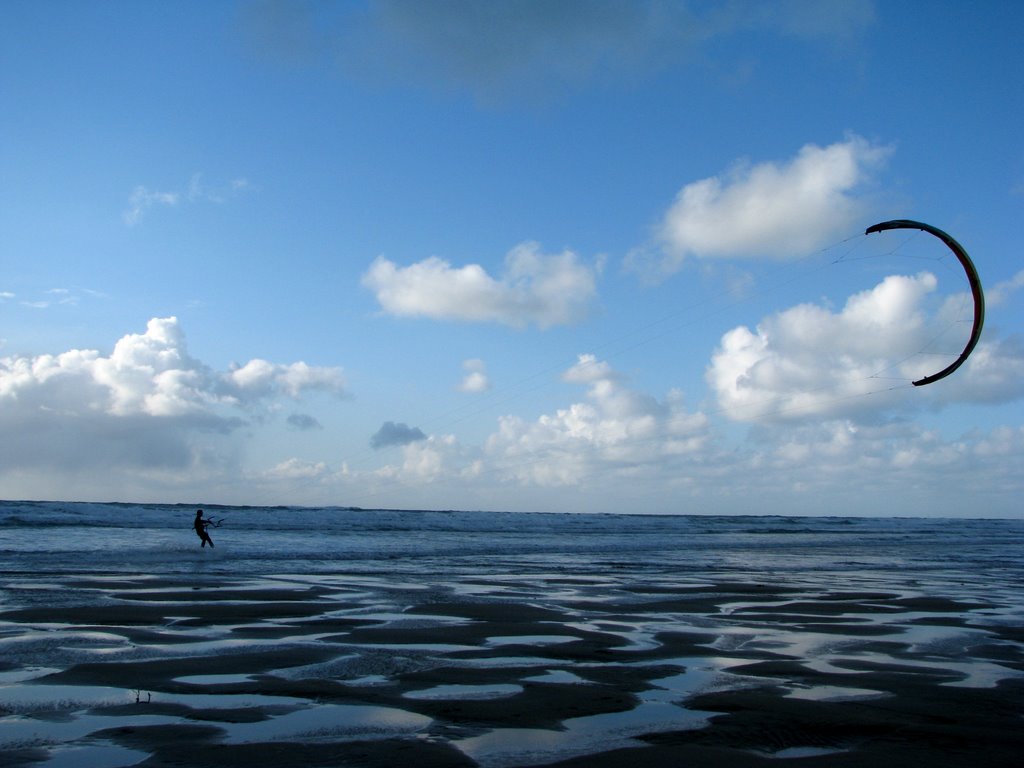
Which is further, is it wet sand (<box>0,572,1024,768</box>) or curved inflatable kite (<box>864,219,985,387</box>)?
curved inflatable kite (<box>864,219,985,387</box>)

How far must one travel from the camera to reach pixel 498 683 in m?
8.06

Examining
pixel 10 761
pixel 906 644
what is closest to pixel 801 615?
pixel 906 644

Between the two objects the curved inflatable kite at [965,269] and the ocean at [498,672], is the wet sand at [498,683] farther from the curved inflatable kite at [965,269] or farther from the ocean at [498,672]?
the curved inflatable kite at [965,269]

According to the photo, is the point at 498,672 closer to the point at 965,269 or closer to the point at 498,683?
the point at 498,683

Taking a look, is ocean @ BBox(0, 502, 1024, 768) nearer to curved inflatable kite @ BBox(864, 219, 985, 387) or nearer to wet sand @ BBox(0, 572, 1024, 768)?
wet sand @ BBox(0, 572, 1024, 768)

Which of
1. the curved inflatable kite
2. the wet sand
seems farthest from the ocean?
the curved inflatable kite

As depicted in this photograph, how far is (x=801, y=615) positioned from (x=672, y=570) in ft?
34.3

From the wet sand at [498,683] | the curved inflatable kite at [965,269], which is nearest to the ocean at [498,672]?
the wet sand at [498,683]

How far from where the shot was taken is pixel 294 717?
6.60m

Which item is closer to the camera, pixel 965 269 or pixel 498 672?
pixel 498 672

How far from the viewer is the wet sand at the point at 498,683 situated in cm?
588

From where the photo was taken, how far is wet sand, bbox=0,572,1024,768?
5883 millimetres

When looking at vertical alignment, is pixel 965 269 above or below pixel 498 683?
above

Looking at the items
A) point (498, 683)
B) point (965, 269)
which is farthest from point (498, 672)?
point (965, 269)
